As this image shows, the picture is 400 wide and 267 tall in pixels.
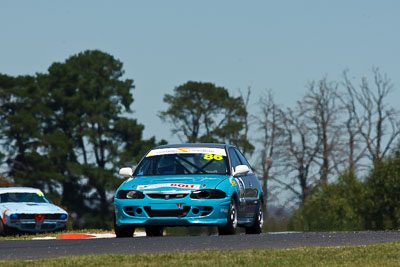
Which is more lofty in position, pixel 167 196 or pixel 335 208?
pixel 335 208

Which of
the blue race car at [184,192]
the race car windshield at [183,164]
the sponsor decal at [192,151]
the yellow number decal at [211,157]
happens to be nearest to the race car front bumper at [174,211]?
the blue race car at [184,192]

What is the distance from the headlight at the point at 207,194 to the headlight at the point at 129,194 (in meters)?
0.85

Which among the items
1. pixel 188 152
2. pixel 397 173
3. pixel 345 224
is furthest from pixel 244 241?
→ pixel 345 224

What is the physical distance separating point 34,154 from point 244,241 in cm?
5239

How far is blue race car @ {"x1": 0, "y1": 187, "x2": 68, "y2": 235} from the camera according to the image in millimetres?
23844

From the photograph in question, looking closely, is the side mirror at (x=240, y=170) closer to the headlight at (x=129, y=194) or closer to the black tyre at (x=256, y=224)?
the black tyre at (x=256, y=224)

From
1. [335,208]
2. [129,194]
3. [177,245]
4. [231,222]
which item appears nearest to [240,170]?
[231,222]

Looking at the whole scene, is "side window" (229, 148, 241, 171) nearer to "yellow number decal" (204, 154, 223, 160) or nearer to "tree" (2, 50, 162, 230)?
"yellow number decal" (204, 154, 223, 160)

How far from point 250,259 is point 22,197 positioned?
15.6 m

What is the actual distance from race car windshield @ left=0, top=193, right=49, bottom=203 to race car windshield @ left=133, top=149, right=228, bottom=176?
9120 mm

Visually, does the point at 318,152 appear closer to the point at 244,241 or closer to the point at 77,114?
the point at 77,114

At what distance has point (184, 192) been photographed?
1554cm

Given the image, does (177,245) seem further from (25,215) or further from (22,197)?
(22,197)

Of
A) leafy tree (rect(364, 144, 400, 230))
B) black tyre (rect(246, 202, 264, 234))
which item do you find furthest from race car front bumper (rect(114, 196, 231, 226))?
leafy tree (rect(364, 144, 400, 230))
